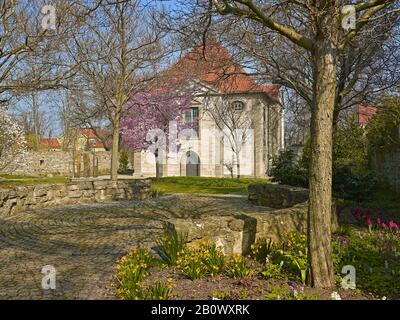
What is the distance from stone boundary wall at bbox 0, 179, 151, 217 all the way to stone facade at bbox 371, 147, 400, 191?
9.45 m

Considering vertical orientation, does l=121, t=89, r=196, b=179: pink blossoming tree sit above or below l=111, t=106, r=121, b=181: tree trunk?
above

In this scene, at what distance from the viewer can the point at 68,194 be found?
12.9 meters

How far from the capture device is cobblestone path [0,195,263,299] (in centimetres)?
454

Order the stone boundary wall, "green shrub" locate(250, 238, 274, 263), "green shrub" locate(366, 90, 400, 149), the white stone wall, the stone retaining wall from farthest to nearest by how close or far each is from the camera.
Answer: the white stone wall < "green shrub" locate(366, 90, 400, 149) < the stone boundary wall < the stone retaining wall < "green shrub" locate(250, 238, 274, 263)

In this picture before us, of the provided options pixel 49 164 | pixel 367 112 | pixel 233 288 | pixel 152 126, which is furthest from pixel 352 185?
pixel 49 164

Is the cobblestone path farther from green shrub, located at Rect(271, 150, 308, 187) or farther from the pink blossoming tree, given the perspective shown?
the pink blossoming tree

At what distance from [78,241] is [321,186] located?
16.6 ft

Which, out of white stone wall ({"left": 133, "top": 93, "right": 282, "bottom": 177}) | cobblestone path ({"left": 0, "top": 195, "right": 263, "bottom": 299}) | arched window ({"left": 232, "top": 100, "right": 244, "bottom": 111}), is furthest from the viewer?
white stone wall ({"left": 133, "top": 93, "right": 282, "bottom": 177})

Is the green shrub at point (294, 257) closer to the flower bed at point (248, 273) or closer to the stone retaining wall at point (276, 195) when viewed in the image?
the flower bed at point (248, 273)

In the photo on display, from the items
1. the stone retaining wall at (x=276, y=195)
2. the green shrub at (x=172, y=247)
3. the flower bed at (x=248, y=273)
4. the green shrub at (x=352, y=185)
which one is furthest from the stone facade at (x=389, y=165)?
the green shrub at (x=172, y=247)

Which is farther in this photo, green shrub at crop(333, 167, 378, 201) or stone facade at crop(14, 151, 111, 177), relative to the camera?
stone facade at crop(14, 151, 111, 177)

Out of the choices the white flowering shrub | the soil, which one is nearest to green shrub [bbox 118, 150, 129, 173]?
the white flowering shrub
